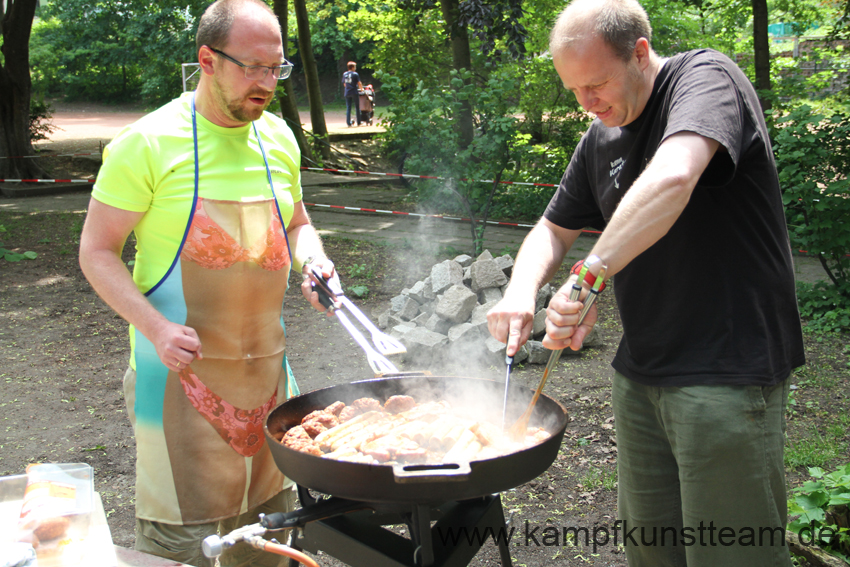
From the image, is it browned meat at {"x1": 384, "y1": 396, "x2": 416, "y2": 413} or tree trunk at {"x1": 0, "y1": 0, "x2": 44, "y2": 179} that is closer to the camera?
browned meat at {"x1": 384, "y1": 396, "x2": 416, "y2": 413}

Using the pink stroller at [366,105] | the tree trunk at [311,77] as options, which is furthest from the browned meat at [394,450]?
the pink stroller at [366,105]

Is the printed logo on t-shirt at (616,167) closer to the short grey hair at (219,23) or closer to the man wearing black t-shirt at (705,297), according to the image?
the man wearing black t-shirt at (705,297)

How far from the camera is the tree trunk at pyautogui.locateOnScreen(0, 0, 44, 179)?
35.8ft

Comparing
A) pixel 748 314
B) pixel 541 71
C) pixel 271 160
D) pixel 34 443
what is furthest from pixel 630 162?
pixel 541 71

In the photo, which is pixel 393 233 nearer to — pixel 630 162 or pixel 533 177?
pixel 533 177

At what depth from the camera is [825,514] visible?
2.69 m

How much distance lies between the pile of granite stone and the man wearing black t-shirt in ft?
9.79

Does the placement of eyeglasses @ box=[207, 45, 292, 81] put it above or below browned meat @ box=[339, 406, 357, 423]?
above

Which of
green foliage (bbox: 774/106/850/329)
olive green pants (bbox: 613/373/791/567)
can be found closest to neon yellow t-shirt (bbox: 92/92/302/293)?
olive green pants (bbox: 613/373/791/567)

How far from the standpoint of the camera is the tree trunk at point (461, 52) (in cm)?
726

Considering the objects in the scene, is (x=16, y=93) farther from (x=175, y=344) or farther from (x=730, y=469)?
(x=730, y=469)

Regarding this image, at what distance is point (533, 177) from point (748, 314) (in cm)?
766

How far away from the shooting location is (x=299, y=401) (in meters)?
2.12

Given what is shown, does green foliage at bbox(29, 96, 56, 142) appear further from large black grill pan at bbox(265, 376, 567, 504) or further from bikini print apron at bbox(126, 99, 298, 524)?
large black grill pan at bbox(265, 376, 567, 504)
